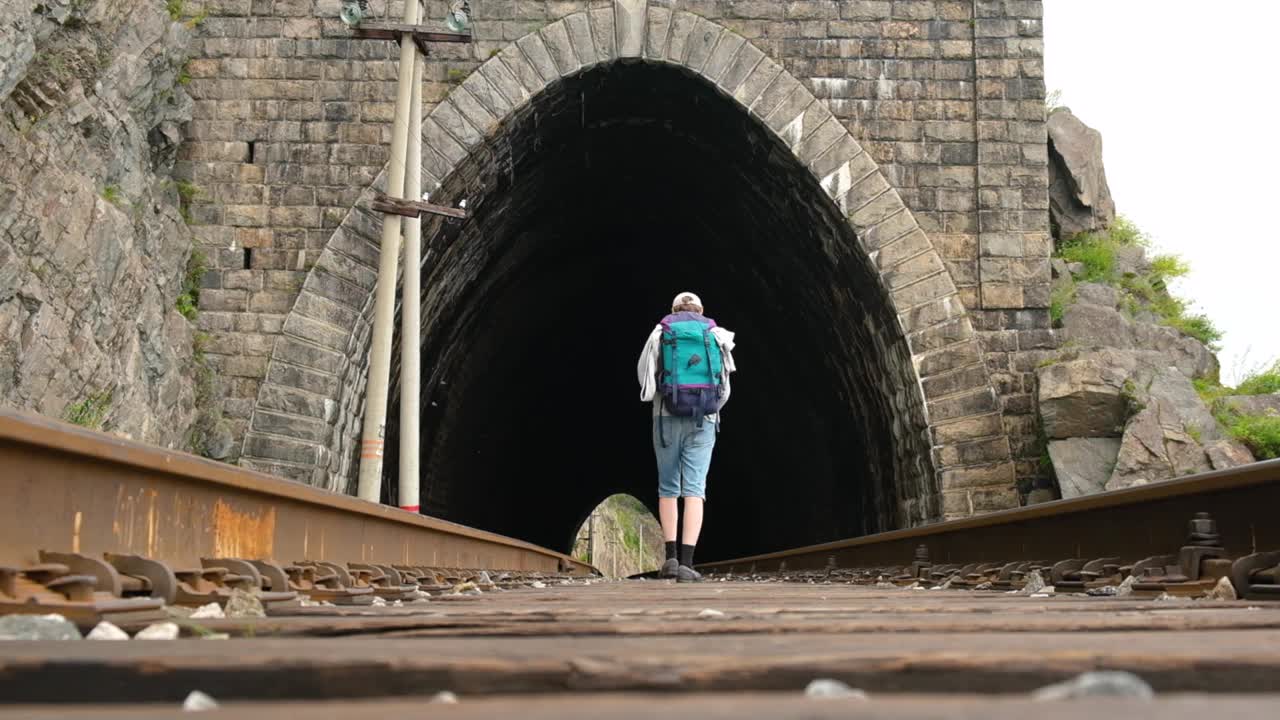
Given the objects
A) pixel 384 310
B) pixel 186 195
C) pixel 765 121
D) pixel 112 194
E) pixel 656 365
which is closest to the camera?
pixel 656 365

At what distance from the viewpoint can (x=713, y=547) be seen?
31.0 m

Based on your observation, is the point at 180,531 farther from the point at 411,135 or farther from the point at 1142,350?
the point at 1142,350

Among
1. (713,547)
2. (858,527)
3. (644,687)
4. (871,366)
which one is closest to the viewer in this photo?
(644,687)

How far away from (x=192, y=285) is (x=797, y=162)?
5.97 metres

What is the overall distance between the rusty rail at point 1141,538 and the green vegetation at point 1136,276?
733 centimetres

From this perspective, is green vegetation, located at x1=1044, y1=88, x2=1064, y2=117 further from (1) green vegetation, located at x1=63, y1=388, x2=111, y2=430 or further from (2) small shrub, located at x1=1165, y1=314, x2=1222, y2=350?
(1) green vegetation, located at x1=63, y1=388, x2=111, y2=430

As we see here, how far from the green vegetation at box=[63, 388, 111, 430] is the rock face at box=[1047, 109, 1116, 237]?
9.85 metres

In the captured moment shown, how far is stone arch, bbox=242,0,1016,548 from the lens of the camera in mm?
11617

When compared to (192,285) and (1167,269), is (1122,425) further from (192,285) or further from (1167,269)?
(192,285)

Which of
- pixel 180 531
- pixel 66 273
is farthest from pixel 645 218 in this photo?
pixel 180 531

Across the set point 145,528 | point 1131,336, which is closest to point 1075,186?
point 1131,336

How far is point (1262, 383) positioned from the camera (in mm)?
12906

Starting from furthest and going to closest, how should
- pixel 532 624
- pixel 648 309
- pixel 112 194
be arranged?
pixel 648 309, pixel 112 194, pixel 532 624

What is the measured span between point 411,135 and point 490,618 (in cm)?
975
